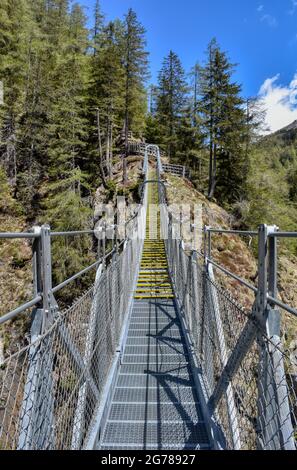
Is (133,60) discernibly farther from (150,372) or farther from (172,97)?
(150,372)

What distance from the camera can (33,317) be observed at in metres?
1.36

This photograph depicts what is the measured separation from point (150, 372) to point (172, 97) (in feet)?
96.6

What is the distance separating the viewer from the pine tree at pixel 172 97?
92.9ft

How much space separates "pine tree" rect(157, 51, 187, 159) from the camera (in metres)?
28.3

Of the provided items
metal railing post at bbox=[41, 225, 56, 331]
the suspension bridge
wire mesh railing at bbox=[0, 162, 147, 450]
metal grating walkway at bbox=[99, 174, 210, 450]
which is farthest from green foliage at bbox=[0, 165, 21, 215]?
metal railing post at bbox=[41, 225, 56, 331]

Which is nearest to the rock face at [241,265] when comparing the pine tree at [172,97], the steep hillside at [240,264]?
the steep hillside at [240,264]

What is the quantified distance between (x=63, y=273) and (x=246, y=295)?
7.72 metres

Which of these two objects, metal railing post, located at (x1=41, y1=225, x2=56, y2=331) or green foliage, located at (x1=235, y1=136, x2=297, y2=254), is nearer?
metal railing post, located at (x1=41, y1=225, x2=56, y2=331)

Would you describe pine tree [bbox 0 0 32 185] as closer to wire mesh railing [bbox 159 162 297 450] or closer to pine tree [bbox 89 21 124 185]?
pine tree [bbox 89 21 124 185]

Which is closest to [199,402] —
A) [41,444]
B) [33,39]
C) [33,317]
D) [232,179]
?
[41,444]

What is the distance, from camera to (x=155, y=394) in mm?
2984

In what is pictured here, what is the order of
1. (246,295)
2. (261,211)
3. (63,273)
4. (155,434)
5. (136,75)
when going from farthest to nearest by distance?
(136,75) → (261,211) → (63,273) → (246,295) → (155,434)

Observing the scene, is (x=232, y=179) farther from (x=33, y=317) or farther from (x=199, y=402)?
(x=33, y=317)

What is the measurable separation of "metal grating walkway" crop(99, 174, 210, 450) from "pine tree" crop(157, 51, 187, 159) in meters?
25.6
